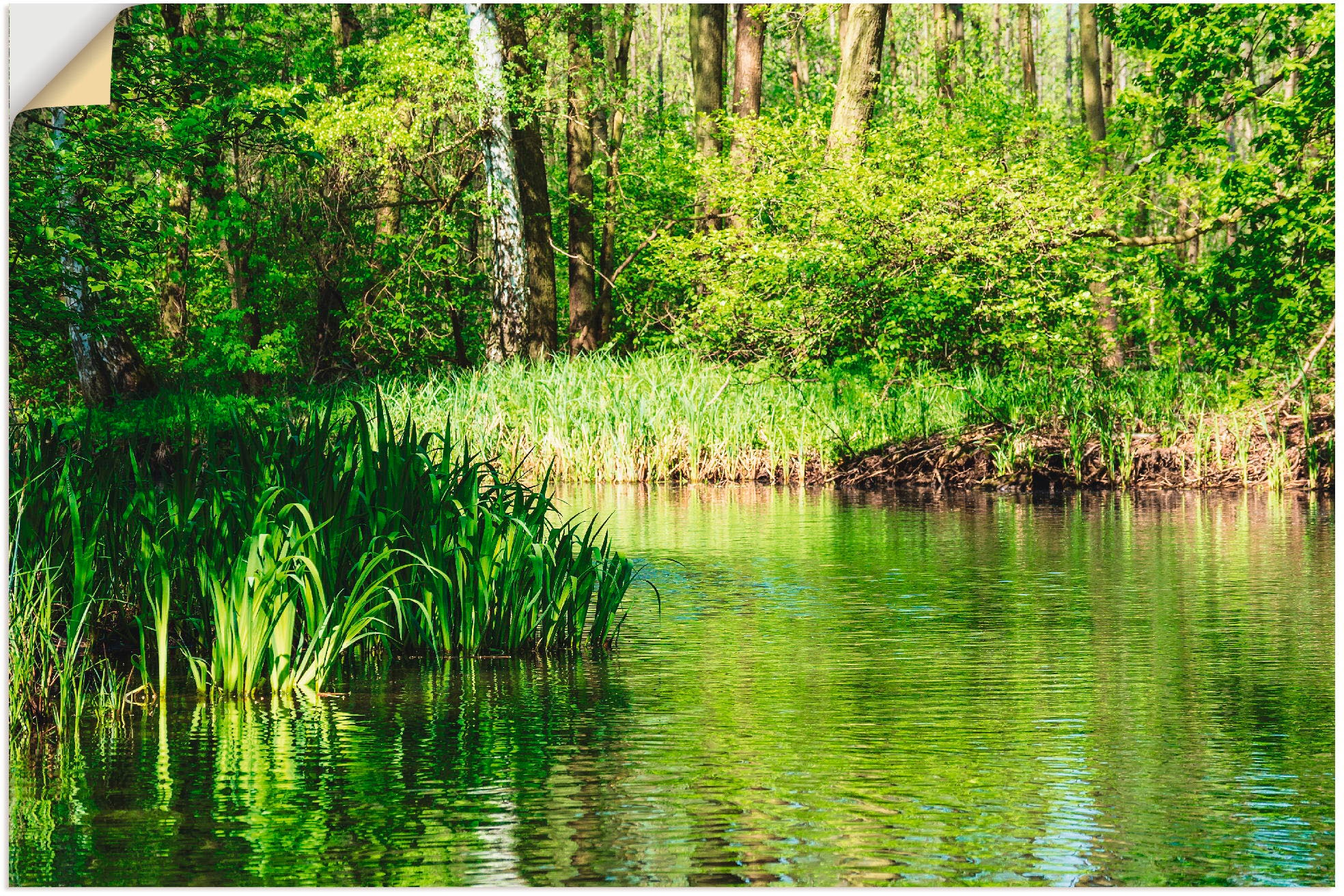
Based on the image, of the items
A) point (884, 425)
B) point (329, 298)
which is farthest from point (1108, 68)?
point (884, 425)

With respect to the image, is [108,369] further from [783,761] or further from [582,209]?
[783,761]

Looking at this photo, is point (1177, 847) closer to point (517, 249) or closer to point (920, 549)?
point (920, 549)

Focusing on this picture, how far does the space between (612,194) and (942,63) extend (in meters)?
6.06

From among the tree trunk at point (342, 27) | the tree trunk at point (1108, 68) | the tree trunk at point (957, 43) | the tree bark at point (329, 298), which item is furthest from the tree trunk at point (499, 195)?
the tree trunk at point (1108, 68)

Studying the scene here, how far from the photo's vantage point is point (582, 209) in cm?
2284

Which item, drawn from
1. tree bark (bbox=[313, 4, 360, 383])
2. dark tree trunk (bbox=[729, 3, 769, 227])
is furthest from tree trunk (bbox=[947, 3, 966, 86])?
tree bark (bbox=[313, 4, 360, 383])

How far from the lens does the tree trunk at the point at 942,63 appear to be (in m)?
24.2

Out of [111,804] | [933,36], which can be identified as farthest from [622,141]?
[111,804]

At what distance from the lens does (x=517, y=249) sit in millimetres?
19500

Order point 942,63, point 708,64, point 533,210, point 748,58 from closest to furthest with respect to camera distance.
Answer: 1. point 533,210
2. point 748,58
3. point 708,64
4. point 942,63

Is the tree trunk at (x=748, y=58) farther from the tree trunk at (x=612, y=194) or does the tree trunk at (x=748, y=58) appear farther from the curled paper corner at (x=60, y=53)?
the curled paper corner at (x=60, y=53)

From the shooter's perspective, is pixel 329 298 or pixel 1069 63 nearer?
pixel 329 298

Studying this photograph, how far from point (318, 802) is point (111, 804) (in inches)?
22.0

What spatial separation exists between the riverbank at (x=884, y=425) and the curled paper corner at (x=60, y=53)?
918 centimetres
